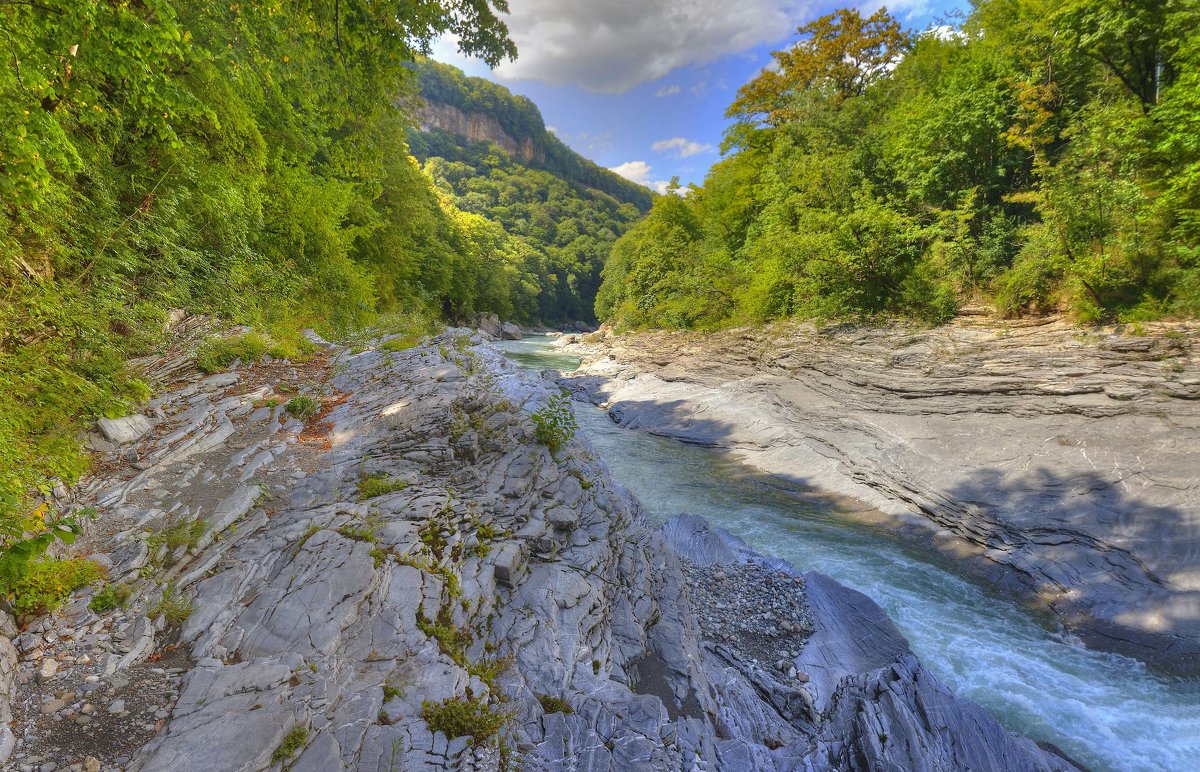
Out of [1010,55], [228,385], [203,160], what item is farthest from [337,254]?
[1010,55]

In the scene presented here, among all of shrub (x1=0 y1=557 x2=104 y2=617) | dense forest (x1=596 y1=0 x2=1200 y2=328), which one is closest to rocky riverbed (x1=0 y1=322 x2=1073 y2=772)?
shrub (x1=0 y1=557 x2=104 y2=617)

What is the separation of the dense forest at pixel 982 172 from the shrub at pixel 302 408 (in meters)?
18.4

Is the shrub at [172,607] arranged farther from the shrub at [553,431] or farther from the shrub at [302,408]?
the shrub at [553,431]

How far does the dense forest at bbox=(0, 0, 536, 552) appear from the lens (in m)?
3.87

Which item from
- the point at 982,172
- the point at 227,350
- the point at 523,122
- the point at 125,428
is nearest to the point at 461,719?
the point at 125,428

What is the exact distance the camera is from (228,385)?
7871 millimetres

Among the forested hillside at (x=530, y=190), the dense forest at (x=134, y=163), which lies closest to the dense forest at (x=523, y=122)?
the forested hillside at (x=530, y=190)

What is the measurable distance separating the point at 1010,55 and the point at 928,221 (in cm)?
535

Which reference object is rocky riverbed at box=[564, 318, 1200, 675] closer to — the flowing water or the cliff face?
the flowing water

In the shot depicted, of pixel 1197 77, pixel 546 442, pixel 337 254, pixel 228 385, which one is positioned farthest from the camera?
pixel 337 254

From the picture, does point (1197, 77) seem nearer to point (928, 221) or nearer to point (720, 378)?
point (928, 221)

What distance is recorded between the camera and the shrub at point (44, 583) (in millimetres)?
3195

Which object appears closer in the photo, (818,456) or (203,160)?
(203,160)

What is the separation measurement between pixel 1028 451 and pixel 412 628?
46.6ft
